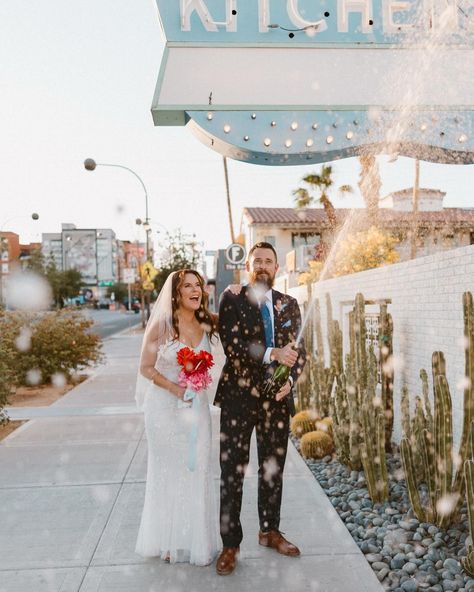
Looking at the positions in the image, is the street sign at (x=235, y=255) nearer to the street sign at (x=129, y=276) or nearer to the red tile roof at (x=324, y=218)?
the street sign at (x=129, y=276)

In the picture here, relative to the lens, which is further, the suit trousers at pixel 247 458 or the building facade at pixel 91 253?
the building facade at pixel 91 253

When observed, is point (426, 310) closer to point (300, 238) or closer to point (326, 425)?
point (326, 425)

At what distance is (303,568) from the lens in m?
4.07

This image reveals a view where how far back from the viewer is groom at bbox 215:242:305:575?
4.25m

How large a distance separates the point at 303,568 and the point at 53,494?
2.77m

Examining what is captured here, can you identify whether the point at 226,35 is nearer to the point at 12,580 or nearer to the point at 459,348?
the point at 459,348

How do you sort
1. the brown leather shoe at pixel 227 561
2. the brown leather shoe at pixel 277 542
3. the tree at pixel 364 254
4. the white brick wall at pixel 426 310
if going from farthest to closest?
1. the tree at pixel 364 254
2. the white brick wall at pixel 426 310
3. the brown leather shoe at pixel 277 542
4. the brown leather shoe at pixel 227 561

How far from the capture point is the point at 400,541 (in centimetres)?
447

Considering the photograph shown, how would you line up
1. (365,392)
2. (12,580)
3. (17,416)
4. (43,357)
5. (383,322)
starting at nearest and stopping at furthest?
(12,580), (365,392), (383,322), (17,416), (43,357)

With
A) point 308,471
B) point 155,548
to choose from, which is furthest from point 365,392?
point 155,548

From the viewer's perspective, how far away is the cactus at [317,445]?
278 inches

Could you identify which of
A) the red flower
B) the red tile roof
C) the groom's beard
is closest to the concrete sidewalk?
the red flower

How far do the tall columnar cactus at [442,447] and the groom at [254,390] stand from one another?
3.13ft

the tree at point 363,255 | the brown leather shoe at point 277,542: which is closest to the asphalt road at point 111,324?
the tree at point 363,255
